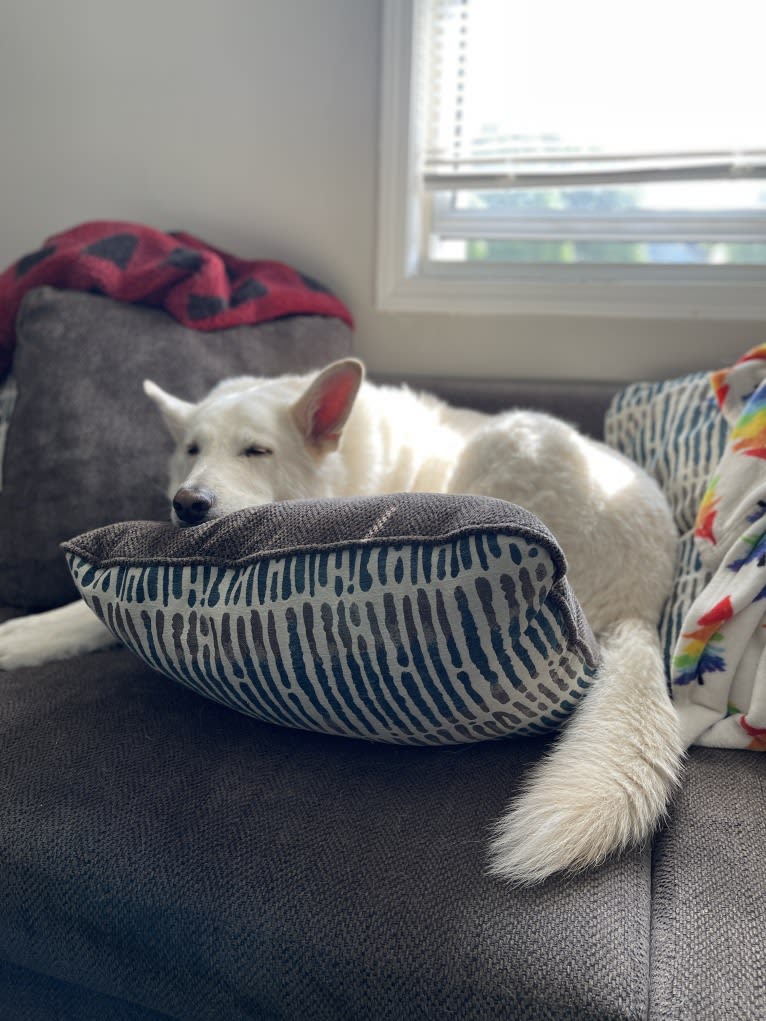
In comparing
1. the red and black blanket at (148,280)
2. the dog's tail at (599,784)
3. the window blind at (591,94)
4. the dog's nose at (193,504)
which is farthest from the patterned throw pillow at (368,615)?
the window blind at (591,94)

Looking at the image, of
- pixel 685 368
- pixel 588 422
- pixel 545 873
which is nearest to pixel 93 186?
pixel 588 422

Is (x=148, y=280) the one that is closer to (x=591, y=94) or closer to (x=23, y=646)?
(x=23, y=646)

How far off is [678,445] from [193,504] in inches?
37.1

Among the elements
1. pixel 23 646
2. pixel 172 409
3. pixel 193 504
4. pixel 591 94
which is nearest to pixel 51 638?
pixel 23 646

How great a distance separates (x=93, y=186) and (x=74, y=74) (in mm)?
292

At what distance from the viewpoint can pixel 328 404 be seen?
132cm

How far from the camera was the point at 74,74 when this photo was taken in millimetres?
2100

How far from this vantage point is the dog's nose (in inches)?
44.5

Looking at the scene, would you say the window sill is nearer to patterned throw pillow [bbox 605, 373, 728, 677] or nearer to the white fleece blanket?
patterned throw pillow [bbox 605, 373, 728, 677]

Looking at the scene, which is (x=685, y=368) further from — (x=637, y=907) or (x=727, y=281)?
(x=637, y=907)

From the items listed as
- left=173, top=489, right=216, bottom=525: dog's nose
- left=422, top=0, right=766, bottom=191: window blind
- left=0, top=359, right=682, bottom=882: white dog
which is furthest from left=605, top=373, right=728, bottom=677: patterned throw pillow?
left=173, top=489, right=216, bottom=525: dog's nose

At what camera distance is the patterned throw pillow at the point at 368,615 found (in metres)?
0.81

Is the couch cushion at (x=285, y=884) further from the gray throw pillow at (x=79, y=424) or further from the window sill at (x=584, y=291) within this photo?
the window sill at (x=584, y=291)

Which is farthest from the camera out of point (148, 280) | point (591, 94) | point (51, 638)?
point (591, 94)
